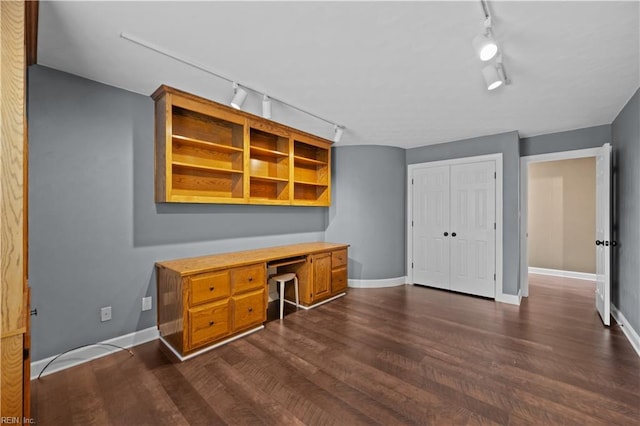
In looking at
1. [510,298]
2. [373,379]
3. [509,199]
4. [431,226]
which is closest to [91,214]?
[373,379]

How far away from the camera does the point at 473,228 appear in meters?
4.24

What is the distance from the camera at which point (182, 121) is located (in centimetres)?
296

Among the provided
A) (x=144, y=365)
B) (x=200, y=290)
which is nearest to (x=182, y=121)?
(x=200, y=290)

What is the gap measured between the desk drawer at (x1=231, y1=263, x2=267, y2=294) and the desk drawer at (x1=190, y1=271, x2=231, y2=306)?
0.08m

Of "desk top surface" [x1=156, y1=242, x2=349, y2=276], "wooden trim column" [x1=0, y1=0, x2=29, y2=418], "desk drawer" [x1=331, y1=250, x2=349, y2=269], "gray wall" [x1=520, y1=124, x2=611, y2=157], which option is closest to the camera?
"wooden trim column" [x1=0, y1=0, x2=29, y2=418]

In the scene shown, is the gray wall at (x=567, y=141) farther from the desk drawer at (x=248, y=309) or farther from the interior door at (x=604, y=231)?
the desk drawer at (x=248, y=309)

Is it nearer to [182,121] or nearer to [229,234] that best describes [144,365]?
[229,234]

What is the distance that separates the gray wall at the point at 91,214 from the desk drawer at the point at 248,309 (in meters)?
0.79

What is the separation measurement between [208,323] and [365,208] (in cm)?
300

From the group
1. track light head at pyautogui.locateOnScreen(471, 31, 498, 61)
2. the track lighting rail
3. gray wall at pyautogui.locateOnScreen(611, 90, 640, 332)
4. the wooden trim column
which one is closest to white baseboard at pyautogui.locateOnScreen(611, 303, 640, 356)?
gray wall at pyautogui.locateOnScreen(611, 90, 640, 332)

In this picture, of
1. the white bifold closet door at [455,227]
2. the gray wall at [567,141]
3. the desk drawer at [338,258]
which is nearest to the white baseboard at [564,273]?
the white bifold closet door at [455,227]

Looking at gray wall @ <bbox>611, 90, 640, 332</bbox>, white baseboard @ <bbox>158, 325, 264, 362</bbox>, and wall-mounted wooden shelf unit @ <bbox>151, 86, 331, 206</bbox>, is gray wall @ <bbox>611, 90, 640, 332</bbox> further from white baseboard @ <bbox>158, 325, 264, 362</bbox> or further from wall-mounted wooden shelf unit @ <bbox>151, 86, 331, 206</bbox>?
white baseboard @ <bbox>158, 325, 264, 362</bbox>

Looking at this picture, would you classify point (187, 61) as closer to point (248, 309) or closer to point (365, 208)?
point (248, 309)

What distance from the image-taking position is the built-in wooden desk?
2.42 metres
